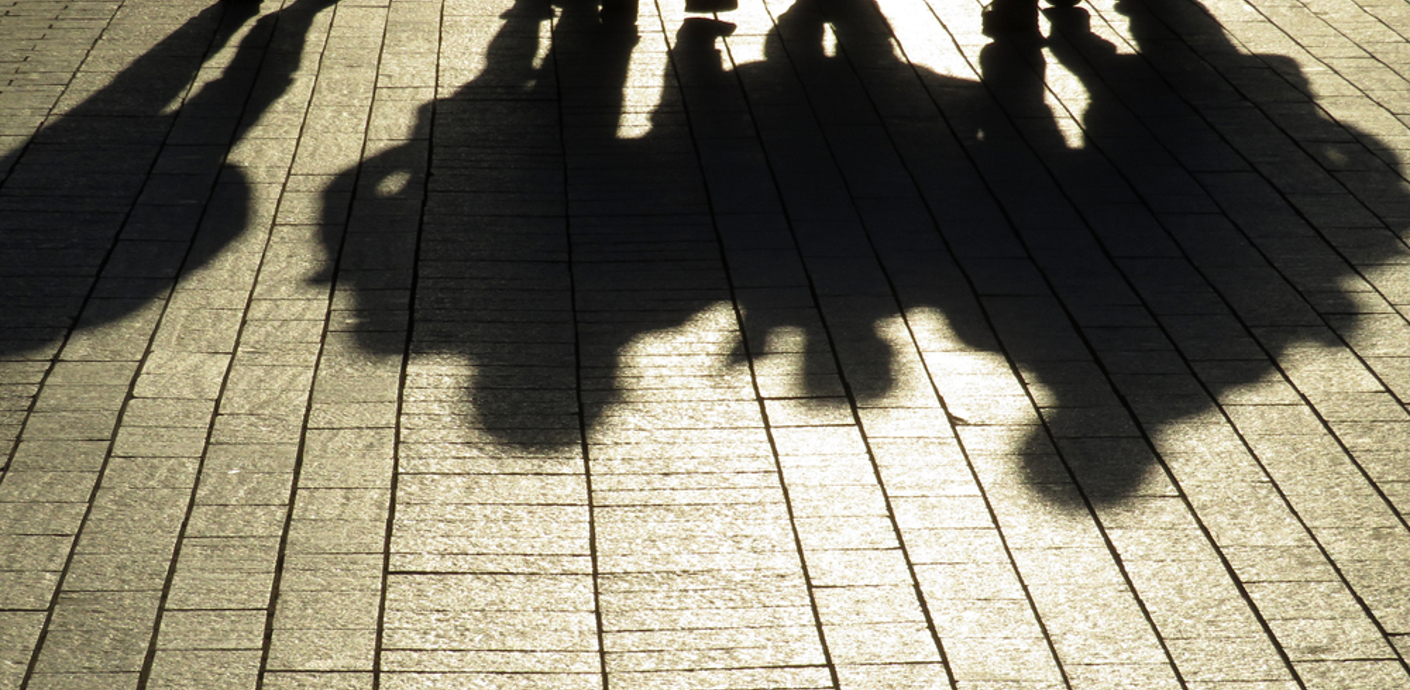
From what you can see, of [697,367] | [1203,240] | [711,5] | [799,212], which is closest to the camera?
[697,367]

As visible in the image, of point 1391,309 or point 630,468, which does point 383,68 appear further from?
point 1391,309

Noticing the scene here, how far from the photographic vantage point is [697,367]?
4.45 metres

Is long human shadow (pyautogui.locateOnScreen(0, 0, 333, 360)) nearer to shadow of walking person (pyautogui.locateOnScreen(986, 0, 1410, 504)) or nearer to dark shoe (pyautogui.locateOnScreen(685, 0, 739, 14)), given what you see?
dark shoe (pyautogui.locateOnScreen(685, 0, 739, 14))

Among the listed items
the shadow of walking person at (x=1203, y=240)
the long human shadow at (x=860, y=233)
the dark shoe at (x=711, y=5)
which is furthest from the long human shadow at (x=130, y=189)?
the shadow of walking person at (x=1203, y=240)

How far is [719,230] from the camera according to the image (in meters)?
5.42

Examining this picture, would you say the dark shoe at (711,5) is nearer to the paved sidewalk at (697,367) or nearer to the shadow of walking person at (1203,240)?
the paved sidewalk at (697,367)

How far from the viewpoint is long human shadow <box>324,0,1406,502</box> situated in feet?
14.5

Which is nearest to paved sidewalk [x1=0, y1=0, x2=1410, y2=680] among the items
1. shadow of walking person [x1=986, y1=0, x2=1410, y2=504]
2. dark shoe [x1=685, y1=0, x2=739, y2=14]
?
shadow of walking person [x1=986, y1=0, x2=1410, y2=504]

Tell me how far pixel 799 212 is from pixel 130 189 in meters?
2.88

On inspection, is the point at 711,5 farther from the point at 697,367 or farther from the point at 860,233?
the point at 697,367

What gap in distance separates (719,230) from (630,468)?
5.76ft

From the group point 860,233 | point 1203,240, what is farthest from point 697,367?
point 1203,240

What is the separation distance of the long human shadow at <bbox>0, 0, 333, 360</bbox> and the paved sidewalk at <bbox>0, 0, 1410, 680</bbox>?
0.03 meters

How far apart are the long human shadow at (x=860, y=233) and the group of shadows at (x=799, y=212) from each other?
2cm
